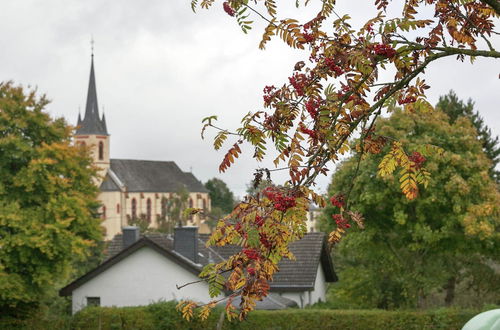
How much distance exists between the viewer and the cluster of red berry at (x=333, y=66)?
14.3 ft

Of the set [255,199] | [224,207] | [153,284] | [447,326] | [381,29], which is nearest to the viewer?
[255,199]

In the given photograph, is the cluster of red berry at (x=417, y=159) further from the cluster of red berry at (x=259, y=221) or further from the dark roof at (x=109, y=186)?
the dark roof at (x=109, y=186)

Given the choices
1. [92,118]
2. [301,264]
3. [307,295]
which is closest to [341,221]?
[301,264]

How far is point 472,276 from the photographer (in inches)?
1296

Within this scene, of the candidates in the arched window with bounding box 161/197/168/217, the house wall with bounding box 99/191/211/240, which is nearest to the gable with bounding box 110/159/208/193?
the house wall with bounding box 99/191/211/240

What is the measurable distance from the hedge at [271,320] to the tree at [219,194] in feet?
310

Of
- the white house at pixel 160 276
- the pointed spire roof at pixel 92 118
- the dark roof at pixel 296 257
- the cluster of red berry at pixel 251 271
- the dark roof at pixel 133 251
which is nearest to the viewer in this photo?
the cluster of red berry at pixel 251 271

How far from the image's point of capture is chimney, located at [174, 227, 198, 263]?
29.4 metres

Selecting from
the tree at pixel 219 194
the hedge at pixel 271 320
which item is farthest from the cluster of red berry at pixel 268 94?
the tree at pixel 219 194

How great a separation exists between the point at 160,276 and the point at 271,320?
25.0 ft

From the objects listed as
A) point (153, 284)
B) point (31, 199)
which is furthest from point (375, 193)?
point (31, 199)

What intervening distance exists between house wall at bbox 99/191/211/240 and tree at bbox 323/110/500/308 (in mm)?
64246

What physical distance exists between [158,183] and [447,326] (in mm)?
90015

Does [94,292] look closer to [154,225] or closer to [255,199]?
[255,199]
